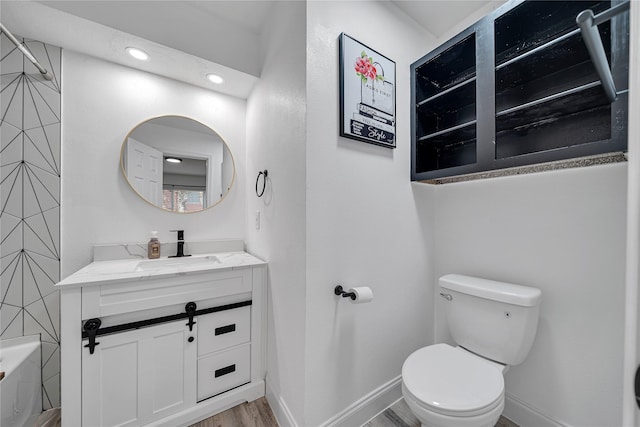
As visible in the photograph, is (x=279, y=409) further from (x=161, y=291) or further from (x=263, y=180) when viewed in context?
(x=263, y=180)

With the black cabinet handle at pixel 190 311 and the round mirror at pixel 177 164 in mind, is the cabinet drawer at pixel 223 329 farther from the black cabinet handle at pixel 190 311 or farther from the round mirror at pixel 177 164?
the round mirror at pixel 177 164

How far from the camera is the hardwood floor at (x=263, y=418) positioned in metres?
1.36

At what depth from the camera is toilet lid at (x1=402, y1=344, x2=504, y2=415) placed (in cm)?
95

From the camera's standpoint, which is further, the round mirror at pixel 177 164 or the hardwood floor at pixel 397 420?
the round mirror at pixel 177 164

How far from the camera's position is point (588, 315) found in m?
1.14

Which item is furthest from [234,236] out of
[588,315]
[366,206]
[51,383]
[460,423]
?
[588,315]

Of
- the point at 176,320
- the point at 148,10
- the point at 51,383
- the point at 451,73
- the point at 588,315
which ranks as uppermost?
the point at 148,10

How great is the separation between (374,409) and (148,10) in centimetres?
270

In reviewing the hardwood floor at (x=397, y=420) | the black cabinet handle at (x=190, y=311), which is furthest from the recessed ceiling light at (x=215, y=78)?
the hardwood floor at (x=397, y=420)

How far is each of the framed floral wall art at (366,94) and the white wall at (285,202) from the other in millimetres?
233

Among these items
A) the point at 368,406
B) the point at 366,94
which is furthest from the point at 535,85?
the point at 368,406

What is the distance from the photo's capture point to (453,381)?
1080mm

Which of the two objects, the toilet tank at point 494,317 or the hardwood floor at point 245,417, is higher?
the toilet tank at point 494,317

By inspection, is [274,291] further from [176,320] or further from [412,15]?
[412,15]
